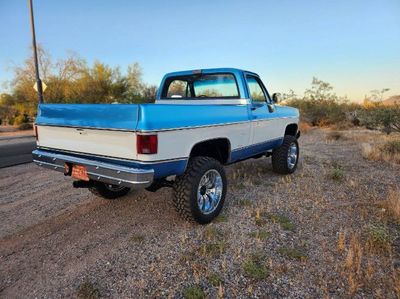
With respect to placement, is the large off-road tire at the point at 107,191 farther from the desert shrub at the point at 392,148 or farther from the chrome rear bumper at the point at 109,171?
the desert shrub at the point at 392,148

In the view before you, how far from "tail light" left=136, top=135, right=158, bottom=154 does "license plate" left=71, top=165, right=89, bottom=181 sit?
836mm

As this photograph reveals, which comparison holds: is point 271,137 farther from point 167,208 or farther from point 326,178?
point 167,208

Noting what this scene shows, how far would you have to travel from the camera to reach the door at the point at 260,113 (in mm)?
5027

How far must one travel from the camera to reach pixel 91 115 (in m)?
3.46

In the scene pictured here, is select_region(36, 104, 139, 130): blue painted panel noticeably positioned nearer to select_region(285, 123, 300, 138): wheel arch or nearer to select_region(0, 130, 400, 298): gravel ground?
select_region(0, 130, 400, 298): gravel ground

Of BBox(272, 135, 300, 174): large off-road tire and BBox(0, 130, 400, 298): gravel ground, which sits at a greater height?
BBox(272, 135, 300, 174): large off-road tire

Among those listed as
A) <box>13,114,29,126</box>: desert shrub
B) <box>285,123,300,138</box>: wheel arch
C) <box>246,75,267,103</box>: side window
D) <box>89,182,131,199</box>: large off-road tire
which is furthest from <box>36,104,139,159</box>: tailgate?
<box>13,114,29,126</box>: desert shrub

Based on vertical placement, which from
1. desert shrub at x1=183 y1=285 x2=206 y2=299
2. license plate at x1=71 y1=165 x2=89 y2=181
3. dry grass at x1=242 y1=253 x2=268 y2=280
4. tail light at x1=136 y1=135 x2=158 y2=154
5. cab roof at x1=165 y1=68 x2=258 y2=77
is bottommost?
desert shrub at x1=183 y1=285 x2=206 y2=299

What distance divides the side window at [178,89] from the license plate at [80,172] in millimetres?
2495

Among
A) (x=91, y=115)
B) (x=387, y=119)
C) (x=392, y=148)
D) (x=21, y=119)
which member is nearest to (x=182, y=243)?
(x=91, y=115)

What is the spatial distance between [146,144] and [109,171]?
54 cm

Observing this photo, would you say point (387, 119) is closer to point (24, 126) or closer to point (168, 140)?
point (168, 140)

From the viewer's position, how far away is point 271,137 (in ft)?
18.7

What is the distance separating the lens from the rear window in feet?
16.7
